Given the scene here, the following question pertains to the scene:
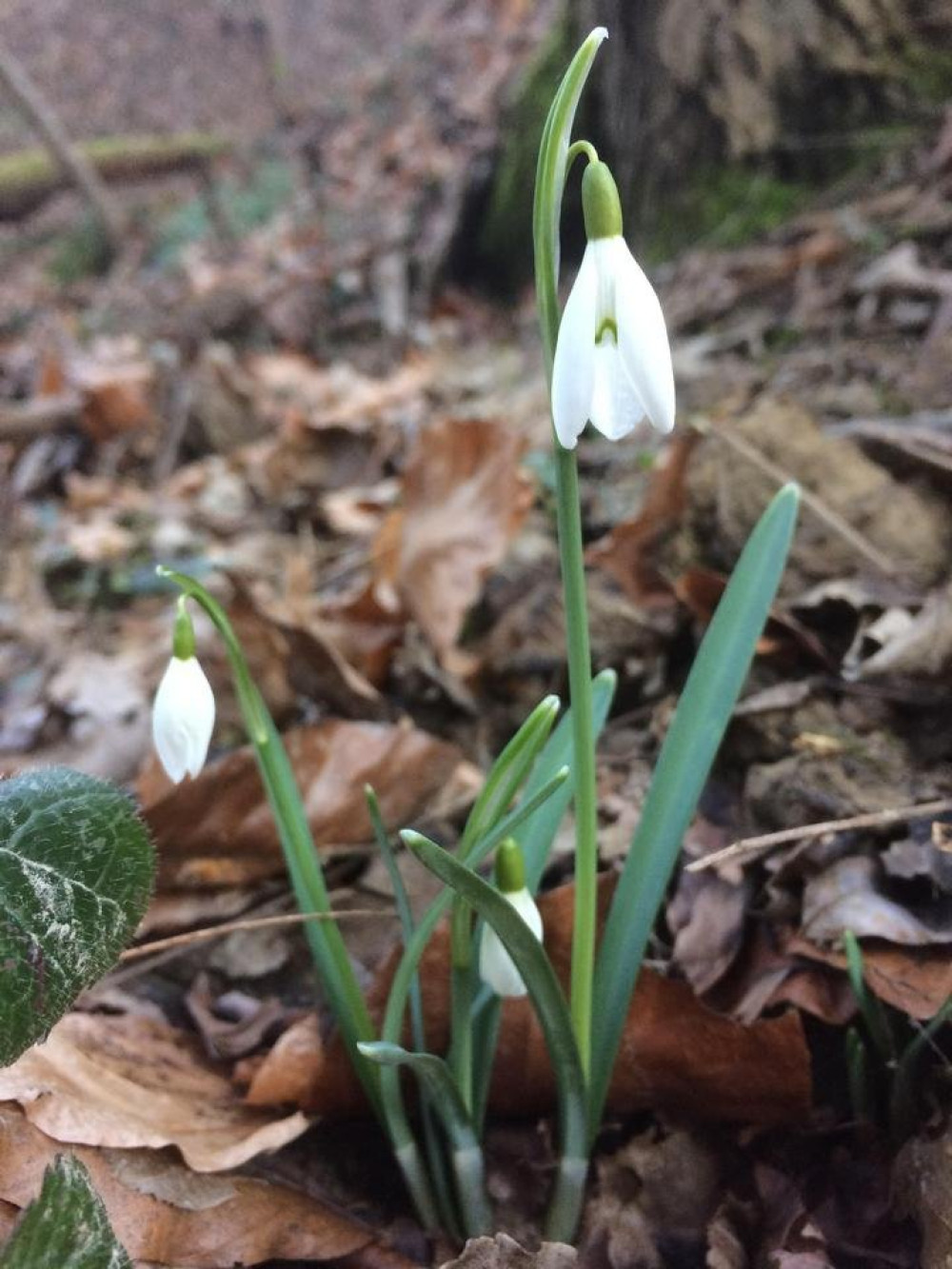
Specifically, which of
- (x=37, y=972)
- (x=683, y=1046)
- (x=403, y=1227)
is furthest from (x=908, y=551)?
(x=37, y=972)

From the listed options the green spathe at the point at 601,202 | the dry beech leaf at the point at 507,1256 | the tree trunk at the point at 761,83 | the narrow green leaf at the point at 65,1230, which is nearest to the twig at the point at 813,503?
the green spathe at the point at 601,202

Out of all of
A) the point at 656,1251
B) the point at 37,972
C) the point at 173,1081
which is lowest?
the point at 656,1251

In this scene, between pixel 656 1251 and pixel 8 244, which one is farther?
pixel 8 244

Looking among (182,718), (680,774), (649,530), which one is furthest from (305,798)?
(649,530)

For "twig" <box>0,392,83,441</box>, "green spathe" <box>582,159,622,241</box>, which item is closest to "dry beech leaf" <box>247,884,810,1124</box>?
"green spathe" <box>582,159,622,241</box>

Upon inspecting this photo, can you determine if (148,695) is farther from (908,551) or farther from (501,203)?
(501,203)
